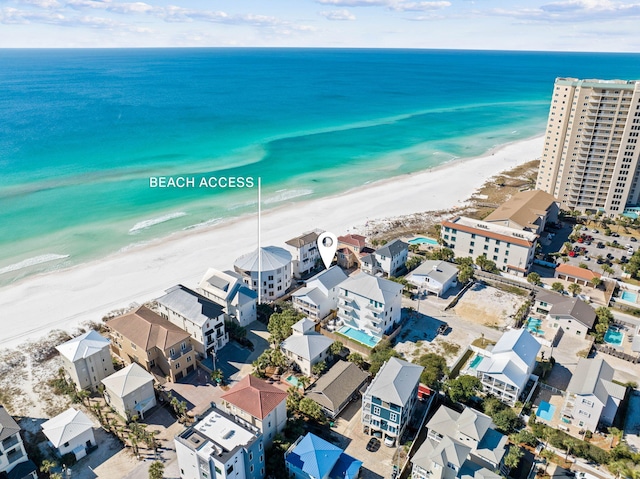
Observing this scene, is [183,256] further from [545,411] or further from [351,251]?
[545,411]

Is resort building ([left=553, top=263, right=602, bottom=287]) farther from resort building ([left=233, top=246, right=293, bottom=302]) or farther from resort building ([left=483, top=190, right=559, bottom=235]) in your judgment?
resort building ([left=233, top=246, right=293, bottom=302])

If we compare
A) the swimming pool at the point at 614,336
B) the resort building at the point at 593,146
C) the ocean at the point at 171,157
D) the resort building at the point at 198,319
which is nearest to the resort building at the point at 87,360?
the resort building at the point at 198,319

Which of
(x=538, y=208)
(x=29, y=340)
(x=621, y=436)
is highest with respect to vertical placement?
(x=538, y=208)

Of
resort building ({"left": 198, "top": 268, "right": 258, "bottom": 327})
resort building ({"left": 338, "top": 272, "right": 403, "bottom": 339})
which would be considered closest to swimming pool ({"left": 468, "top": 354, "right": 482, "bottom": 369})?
resort building ({"left": 338, "top": 272, "right": 403, "bottom": 339})

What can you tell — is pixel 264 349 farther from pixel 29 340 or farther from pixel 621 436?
pixel 621 436

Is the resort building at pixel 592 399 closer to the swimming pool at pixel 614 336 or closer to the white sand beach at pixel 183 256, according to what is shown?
the swimming pool at pixel 614 336

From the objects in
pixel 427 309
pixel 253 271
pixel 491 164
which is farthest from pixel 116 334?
pixel 491 164

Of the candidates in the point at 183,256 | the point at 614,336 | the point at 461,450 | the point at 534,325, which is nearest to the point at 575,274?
the point at 614,336
